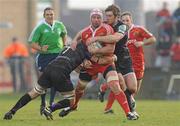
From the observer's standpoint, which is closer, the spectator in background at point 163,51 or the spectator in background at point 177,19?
the spectator in background at point 177,19

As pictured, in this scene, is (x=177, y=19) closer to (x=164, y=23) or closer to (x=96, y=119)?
(x=164, y=23)

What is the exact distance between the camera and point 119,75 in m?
17.5

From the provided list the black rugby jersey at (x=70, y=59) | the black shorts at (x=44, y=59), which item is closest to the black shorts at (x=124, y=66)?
the black rugby jersey at (x=70, y=59)

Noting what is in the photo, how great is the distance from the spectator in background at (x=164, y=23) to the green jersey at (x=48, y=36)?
13.5 m

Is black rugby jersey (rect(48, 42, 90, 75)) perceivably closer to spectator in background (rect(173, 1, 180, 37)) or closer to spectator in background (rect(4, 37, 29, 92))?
spectator in background (rect(173, 1, 180, 37))

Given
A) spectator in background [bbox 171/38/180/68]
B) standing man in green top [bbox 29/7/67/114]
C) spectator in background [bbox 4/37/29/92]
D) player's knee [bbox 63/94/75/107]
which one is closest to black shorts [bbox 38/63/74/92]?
player's knee [bbox 63/94/75/107]

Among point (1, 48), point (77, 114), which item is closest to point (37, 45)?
point (77, 114)

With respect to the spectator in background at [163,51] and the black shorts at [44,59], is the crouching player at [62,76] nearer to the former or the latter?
the black shorts at [44,59]

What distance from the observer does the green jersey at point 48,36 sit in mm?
19203

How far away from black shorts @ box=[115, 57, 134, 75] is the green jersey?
6.69ft

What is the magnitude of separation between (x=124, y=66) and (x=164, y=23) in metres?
15.0

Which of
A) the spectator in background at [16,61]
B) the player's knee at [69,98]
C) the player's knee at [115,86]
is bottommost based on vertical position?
the spectator in background at [16,61]

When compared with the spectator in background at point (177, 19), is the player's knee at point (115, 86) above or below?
above

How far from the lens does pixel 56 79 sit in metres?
16.0
